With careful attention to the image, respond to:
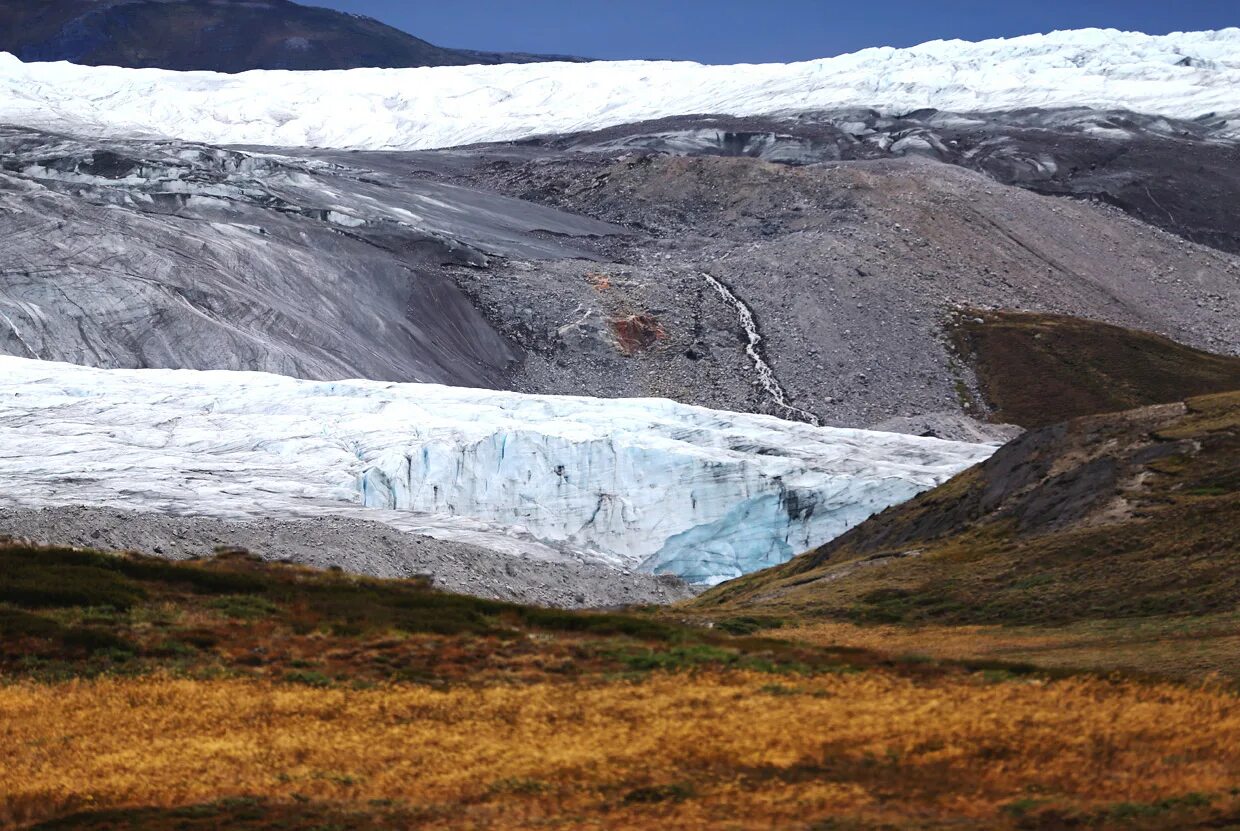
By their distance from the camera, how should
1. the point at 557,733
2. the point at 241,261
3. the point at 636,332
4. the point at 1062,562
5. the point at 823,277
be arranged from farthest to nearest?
the point at 823,277, the point at 636,332, the point at 241,261, the point at 1062,562, the point at 557,733

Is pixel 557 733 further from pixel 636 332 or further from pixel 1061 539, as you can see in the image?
pixel 636 332

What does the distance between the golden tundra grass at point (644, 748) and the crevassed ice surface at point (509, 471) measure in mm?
28769

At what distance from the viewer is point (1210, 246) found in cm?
15038

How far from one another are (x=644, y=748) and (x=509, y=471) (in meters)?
38.7

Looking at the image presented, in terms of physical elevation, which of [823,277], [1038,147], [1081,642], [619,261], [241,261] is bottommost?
[1081,642]

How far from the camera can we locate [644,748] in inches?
676

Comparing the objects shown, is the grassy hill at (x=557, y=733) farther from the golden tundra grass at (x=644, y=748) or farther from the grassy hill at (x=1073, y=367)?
the grassy hill at (x=1073, y=367)

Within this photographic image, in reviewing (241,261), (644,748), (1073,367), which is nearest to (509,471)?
(644,748)

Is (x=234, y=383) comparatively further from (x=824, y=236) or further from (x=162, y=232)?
(x=824, y=236)

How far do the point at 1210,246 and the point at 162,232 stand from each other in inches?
3938

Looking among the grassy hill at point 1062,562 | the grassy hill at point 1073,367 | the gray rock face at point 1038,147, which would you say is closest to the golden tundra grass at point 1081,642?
Result: the grassy hill at point 1062,562

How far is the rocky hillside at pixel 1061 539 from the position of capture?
94.6 feet

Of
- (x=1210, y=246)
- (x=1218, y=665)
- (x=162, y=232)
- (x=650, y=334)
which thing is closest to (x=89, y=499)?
(x=1218, y=665)

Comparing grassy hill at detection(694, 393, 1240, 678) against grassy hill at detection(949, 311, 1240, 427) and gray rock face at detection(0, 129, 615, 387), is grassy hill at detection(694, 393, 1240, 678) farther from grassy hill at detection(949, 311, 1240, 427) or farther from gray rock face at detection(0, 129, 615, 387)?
grassy hill at detection(949, 311, 1240, 427)
